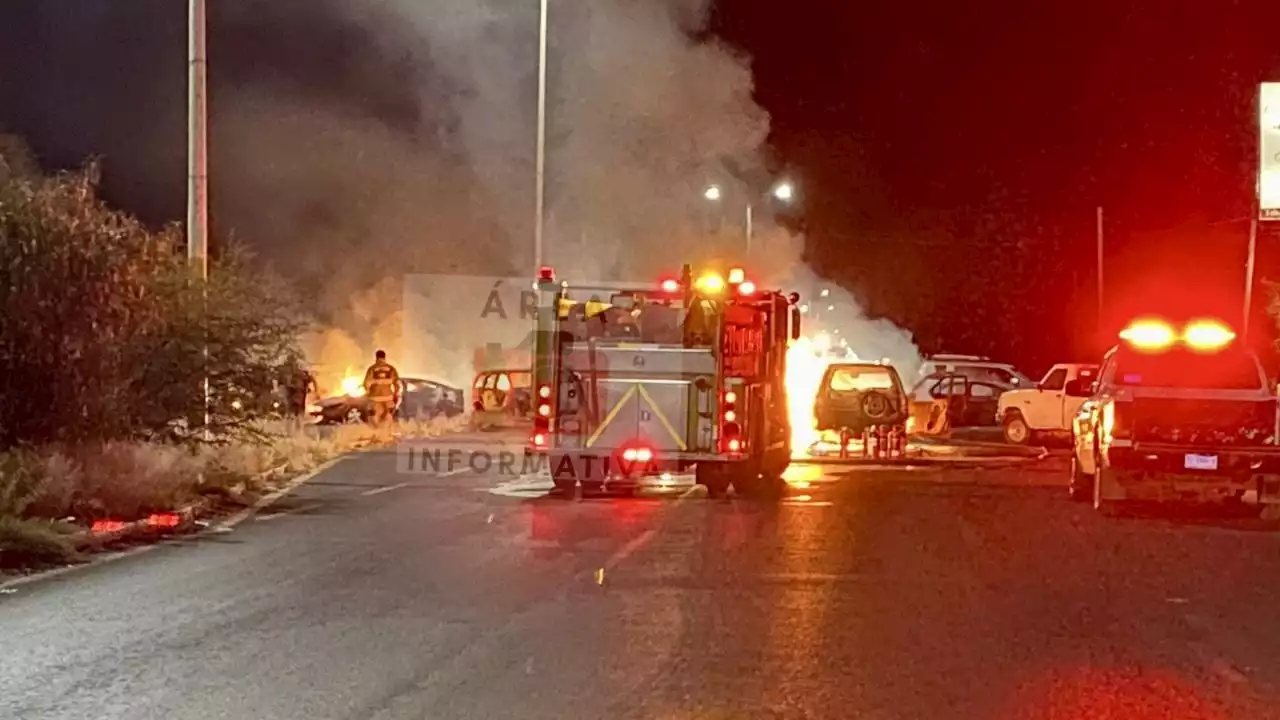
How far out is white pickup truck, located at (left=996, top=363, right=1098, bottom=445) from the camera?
96.6ft

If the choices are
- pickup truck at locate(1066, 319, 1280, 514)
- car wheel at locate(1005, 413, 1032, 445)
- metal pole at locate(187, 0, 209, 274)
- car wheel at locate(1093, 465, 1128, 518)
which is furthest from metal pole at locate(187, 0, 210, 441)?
car wheel at locate(1005, 413, 1032, 445)

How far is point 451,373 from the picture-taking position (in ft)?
133

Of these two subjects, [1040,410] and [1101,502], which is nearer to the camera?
[1101,502]

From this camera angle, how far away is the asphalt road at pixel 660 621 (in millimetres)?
8062

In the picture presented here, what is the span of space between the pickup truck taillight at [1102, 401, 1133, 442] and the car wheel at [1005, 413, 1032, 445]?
13345 millimetres

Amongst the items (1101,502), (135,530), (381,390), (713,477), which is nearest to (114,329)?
(135,530)

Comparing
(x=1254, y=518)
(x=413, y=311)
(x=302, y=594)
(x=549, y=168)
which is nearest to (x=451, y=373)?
(x=413, y=311)

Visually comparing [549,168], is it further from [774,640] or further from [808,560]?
[774,640]

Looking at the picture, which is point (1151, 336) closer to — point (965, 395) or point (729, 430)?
point (729, 430)

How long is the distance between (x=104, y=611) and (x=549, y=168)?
29.8 m

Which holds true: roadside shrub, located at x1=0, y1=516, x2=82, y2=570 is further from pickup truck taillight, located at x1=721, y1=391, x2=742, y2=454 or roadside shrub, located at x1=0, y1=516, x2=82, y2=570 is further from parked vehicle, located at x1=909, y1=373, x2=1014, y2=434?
parked vehicle, located at x1=909, y1=373, x2=1014, y2=434

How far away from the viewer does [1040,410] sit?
29.8m

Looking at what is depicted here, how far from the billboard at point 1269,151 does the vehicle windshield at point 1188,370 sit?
14.5 m

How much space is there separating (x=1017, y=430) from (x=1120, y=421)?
1370 cm
